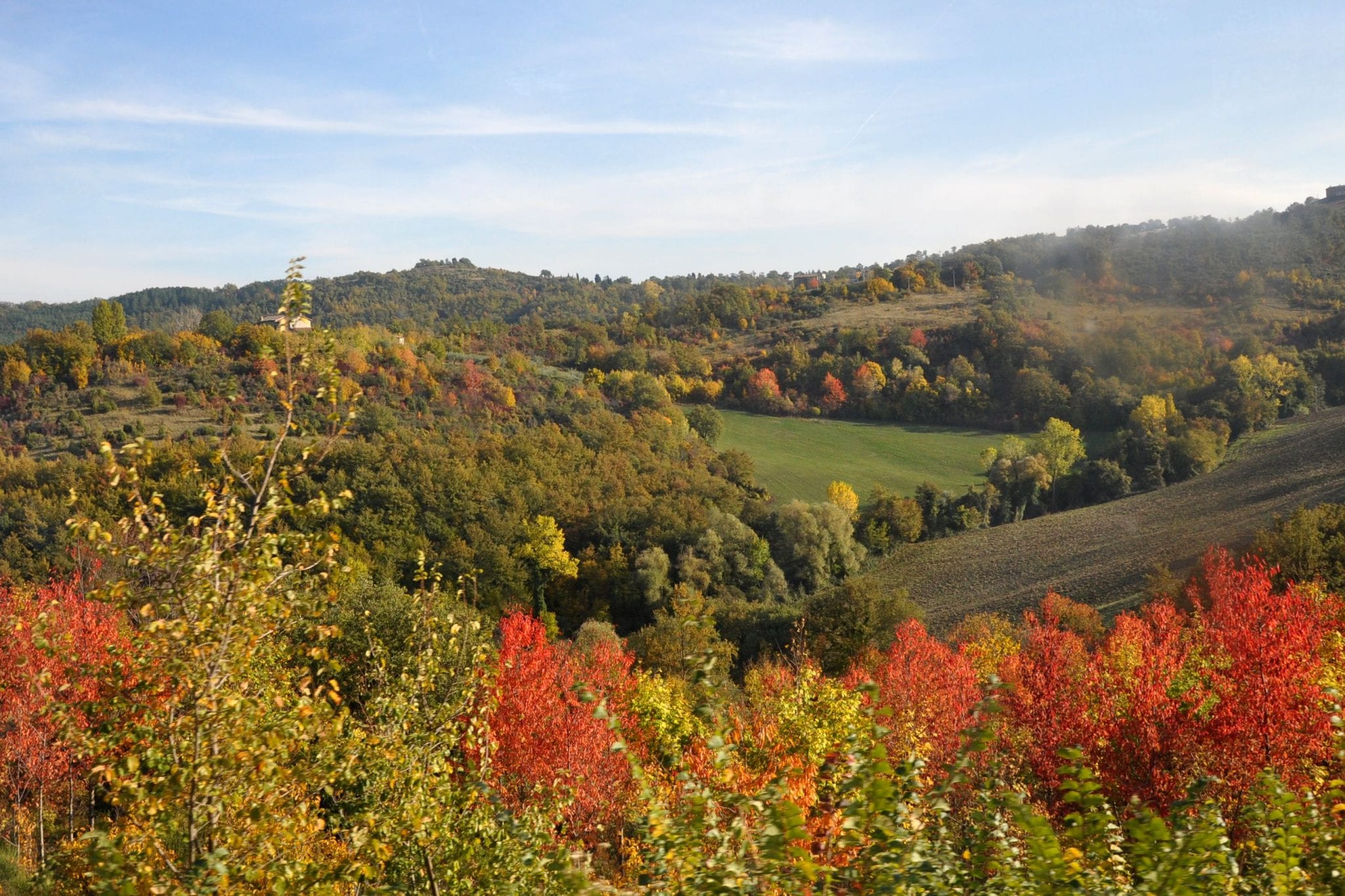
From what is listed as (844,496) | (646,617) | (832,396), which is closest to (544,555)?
(646,617)

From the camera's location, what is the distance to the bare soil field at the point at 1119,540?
137ft

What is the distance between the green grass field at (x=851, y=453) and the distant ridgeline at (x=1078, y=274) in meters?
31.1

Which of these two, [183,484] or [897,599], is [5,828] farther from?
[897,599]

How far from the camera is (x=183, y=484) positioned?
43250mm

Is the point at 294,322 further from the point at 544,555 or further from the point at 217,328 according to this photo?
the point at 217,328

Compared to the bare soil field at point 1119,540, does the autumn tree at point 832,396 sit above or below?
above

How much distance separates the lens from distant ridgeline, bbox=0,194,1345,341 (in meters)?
87.5

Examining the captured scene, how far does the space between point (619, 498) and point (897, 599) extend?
2801cm

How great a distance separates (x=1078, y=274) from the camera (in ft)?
322

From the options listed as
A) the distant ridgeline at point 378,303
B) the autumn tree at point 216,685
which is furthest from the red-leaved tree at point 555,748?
the distant ridgeline at point 378,303

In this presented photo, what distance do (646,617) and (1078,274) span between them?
242 feet

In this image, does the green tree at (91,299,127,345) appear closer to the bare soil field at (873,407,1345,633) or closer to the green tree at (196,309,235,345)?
the green tree at (196,309,235,345)

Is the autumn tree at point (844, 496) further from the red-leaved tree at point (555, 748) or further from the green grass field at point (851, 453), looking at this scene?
the red-leaved tree at point (555, 748)

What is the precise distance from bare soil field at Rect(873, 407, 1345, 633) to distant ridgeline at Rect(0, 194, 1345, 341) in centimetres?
3262
